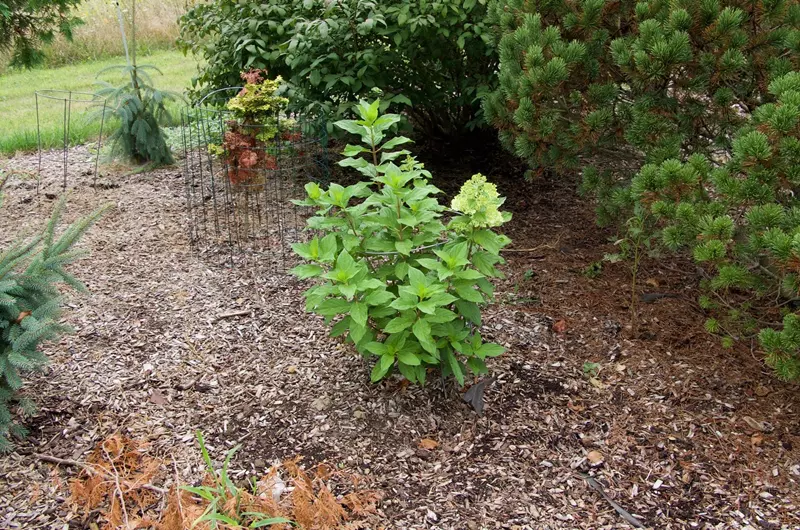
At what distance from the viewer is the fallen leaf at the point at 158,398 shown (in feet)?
9.11

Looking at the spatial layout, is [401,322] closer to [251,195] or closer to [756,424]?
[756,424]

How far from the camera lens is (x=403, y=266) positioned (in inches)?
98.9

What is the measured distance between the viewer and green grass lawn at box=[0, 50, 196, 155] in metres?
6.01

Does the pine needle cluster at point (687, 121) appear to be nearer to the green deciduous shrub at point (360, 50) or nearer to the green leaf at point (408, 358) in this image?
the green deciduous shrub at point (360, 50)

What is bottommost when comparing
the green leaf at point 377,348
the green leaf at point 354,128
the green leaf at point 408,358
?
the green leaf at point 408,358

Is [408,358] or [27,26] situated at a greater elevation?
[27,26]

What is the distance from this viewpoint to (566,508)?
235 centimetres

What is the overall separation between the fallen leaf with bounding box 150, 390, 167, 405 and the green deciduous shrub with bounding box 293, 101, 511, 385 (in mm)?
790

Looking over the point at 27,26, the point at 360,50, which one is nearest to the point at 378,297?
the point at 360,50

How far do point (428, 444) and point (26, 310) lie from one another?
5.05 ft

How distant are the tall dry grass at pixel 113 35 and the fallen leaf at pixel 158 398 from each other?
9.17 metres

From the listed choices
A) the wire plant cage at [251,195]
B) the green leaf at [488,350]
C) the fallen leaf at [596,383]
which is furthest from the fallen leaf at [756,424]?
the wire plant cage at [251,195]

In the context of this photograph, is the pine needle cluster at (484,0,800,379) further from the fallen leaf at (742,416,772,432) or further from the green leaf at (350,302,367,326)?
the green leaf at (350,302,367,326)

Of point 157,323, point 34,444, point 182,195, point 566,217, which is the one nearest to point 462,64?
point 566,217
